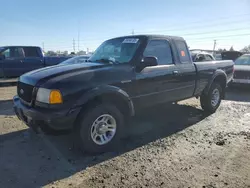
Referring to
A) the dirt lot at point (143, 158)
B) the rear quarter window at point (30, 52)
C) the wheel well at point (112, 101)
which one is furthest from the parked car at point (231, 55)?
the wheel well at point (112, 101)

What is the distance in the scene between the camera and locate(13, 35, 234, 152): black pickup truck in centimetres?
328

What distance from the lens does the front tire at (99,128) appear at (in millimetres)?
3477

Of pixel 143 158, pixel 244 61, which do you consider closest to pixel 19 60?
pixel 143 158

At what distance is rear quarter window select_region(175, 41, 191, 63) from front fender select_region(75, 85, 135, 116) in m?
1.92

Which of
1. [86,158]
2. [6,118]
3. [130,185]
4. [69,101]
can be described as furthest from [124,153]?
[6,118]

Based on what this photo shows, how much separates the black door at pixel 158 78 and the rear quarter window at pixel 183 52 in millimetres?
322

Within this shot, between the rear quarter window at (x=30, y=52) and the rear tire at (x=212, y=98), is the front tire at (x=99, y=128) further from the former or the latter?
the rear quarter window at (x=30, y=52)

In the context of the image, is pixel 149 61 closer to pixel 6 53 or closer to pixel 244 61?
pixel 244 61

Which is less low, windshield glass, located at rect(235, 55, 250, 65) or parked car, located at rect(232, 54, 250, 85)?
windshield glass, located at rect(235, 55, 250, 65)

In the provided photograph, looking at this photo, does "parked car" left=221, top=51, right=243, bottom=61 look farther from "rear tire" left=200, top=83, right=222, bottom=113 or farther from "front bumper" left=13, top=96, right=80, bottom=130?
"front bumper" left=13, top=96, right=80, bottom=130

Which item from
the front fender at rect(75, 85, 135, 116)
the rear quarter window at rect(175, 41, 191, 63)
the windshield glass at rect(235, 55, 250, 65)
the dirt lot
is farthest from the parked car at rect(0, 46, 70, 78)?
the windshield glass at rect(235, 55, 250, 65)

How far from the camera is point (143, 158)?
11.7 feet

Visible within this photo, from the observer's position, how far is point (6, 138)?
14.2 ft

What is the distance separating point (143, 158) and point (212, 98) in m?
3.52
